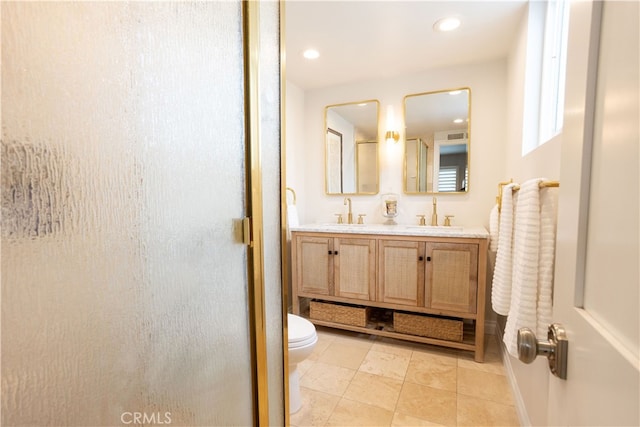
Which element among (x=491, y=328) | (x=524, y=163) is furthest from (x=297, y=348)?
(x=491, y=328)

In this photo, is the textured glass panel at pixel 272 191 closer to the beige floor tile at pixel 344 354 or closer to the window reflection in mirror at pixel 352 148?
the beige floor tile at pixel 344 354

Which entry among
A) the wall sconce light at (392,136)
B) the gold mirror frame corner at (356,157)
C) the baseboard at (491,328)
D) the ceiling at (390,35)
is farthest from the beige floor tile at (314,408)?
the ceiling at (390,35)

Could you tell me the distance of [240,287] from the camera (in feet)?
2.59

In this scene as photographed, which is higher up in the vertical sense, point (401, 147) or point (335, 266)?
point (401, 147)

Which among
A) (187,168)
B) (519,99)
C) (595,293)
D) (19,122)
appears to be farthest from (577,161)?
(519,99)

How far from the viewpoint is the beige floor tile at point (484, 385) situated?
1701 millimetres

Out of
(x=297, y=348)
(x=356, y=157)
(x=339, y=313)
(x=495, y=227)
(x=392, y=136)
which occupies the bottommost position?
(x=339, y=313)

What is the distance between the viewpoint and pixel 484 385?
181cm

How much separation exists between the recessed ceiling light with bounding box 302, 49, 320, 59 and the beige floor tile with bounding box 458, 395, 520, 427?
2522mm

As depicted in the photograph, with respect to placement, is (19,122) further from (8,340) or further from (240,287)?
(240,287)

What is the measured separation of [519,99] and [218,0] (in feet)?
6.27

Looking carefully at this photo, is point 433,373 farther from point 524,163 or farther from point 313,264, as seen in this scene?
point 524,163

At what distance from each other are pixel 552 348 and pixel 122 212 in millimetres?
821

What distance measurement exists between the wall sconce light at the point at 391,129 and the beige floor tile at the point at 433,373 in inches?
72.5
